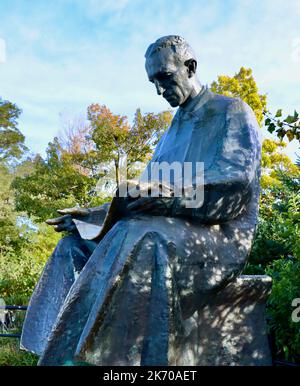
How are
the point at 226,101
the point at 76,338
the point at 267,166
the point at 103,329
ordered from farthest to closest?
the point at 267,166
the point at 226,101
the point at 76,338
the point at 103,329

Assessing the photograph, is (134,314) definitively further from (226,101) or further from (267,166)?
(267,166)

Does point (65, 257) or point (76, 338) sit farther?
point (65, 257)

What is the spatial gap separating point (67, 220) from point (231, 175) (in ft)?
3.53

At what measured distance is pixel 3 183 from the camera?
60.2 feet

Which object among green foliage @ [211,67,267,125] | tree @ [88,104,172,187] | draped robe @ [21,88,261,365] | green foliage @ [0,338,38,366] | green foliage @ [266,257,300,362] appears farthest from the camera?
tree @ [88,104,172,187]

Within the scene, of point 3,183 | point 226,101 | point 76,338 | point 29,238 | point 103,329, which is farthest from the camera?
point 3,183

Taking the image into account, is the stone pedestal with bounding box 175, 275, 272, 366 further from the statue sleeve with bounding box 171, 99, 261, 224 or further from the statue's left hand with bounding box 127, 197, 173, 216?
the statue's left hand with bounding box 127, 197, 173, 216

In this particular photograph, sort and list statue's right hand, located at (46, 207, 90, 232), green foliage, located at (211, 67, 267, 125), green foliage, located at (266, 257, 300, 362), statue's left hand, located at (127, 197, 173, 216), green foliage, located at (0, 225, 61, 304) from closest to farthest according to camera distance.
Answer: statue's left hand, located at (127, 197, 173, 216) → statue's right hand, located at (46, 207, 90, 232) → green foliage, located at (266, 257, 300, 362) → green foliage, located at (0, 225, 61, 304) → green foliage, located at (211, 67, 267, 125)

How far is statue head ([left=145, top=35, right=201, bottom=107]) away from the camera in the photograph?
7.61 feet

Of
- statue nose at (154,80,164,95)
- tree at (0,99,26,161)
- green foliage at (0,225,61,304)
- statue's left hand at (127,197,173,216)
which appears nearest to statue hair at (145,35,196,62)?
statue nose at (154,80,164,95)

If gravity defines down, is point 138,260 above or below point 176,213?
below

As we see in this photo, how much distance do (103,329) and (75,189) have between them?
14.0m

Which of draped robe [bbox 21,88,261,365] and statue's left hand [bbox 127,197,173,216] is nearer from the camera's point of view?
draped robe [bbox 21,88,261,365]
